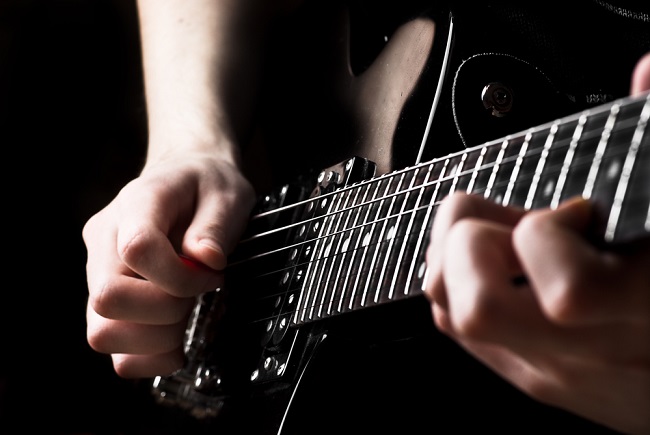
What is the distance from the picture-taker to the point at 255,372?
0.81 meters

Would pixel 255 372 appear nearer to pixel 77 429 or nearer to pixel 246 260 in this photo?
pixel 246 260

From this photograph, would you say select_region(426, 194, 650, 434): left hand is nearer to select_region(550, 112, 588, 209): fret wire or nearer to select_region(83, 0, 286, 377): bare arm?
select_region(550, 112, 588, 209): fret wire

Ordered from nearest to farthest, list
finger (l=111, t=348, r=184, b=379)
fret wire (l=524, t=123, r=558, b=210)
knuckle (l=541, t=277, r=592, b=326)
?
1. knuckle (l=541, t=277, r=592, b=326)
2. fret wire (l=524, t=123, r=558, b=210)
3. finger (l=111, t=348, r=184, b=379)

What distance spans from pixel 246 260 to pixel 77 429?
1.73 ft

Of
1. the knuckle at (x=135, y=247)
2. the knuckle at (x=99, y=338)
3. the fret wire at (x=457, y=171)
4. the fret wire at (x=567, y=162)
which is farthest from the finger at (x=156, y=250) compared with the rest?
the fret wire at (x=567, y=162)

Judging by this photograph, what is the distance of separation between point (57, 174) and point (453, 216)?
1.06m

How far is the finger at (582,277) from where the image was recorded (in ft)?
1.25

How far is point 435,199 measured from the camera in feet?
1.91

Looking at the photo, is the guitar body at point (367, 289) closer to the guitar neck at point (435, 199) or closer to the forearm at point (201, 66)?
the guitar neck at point (435, 199)

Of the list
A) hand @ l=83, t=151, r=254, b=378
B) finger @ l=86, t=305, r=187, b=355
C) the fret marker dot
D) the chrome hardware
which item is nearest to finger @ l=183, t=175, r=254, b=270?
hand @ l=83, t=151, r=254, b=378

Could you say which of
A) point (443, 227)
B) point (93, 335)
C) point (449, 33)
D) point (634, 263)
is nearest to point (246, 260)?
point (93, 335)

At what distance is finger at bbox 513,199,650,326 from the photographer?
1.25 feet

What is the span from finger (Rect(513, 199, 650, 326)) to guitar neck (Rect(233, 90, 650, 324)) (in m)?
0.02

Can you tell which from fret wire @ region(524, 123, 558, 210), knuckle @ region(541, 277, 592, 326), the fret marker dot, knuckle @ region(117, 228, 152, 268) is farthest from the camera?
knuckle @ region(117, 228, 152, 268)
